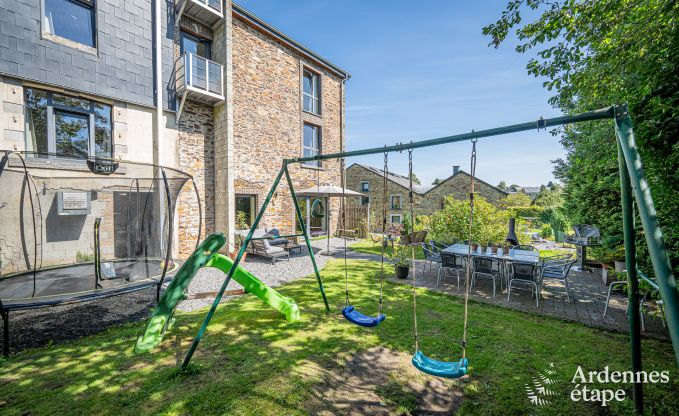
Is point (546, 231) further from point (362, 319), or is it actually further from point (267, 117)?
point (362, 319)

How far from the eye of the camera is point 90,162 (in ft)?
14.5

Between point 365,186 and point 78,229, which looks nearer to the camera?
point 78,229

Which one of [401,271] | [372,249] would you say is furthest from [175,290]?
[372,249]

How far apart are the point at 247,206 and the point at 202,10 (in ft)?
22.8

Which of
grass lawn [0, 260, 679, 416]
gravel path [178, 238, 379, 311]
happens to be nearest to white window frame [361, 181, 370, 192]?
gravel path [178, 238, 379, 311]

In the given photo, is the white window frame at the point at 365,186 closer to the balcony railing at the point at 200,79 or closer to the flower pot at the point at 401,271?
the balcony railing at the point at 200,79

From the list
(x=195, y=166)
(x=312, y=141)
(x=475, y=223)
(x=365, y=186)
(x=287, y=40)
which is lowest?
(x=475, y=223)

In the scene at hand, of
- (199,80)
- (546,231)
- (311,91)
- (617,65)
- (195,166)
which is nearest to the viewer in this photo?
(617,65)

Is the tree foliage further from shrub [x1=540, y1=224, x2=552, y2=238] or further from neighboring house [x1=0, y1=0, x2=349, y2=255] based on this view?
shrub [x1=540, y1=224, x2=552, y2=238]

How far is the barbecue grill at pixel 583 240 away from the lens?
8.29 meters

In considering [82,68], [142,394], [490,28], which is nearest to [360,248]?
[490,28]

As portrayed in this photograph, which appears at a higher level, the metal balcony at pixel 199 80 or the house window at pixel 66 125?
the metal balcony at pixel 199 80

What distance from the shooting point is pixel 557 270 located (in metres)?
5.77

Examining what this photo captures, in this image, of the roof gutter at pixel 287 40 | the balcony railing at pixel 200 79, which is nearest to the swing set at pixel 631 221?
the balcony railing at pixel 200 79
